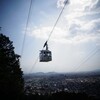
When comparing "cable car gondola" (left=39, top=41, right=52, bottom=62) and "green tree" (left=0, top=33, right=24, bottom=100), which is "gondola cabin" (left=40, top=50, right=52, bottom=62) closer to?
"cable car gondola" (left=39, top=41, right=52, bottom=62)

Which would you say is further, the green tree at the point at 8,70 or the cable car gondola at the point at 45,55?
the green tree at the point at 8,70

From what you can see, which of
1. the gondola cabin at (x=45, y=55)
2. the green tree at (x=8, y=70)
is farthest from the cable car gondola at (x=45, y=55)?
the green tree at (x=8, y=70)

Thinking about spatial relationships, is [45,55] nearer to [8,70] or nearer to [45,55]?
[45,55]

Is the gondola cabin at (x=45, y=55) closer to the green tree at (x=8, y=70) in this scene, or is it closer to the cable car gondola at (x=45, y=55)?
the cable car gondola at (x=45, y=55)

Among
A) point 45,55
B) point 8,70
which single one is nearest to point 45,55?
point 45,55

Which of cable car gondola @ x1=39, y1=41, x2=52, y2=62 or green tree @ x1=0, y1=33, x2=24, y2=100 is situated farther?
green tree @ x1=0, y1=33, x2=24, y2=100

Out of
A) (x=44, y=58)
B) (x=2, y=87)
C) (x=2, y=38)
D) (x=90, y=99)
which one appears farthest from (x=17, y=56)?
(x=90, y=99)

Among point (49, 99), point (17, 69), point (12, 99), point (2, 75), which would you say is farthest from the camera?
point (49, 99)

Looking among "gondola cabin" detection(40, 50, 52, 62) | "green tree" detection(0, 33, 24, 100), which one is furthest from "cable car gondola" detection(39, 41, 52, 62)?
"green tree" detection(0, 33, 24, 100)

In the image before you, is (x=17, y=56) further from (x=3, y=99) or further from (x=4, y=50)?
(x=3, y=99)
